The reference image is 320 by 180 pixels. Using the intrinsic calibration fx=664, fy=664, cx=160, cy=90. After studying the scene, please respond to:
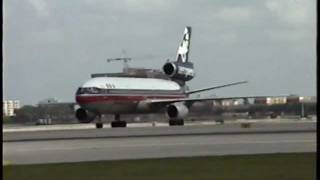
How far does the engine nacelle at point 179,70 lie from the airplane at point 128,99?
326cm

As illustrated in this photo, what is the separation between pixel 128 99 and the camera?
59344 mm

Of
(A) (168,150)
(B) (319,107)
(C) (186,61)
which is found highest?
(C) (186,61)

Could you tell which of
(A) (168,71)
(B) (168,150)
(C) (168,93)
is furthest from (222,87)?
(B) (168,150)

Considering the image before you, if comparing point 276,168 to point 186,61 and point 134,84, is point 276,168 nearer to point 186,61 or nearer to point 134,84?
point 134,84

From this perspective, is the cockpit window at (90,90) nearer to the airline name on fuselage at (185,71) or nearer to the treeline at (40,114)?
the airline name on fuselage at (185,71)

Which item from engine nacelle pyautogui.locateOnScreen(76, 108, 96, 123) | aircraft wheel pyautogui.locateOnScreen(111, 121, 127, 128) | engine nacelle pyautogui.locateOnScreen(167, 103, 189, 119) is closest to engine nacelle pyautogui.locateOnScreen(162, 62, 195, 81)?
A: engine nacelle pyautogui.locateOnScreen(167, 103, 189, 119)

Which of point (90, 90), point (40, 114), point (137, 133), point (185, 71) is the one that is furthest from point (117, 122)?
point (40, 114)

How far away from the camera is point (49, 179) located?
1273cm

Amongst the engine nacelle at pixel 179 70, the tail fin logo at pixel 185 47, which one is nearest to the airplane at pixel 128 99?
the engine nacelle at pixel 179 70

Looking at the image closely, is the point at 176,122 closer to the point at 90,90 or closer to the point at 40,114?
the point at 90,90

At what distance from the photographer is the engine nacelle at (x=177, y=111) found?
192ft

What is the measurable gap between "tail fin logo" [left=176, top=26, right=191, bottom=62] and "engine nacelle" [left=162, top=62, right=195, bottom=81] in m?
2.29

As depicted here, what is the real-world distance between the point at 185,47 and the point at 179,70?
9.27m

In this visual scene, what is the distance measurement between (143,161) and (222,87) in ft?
190
